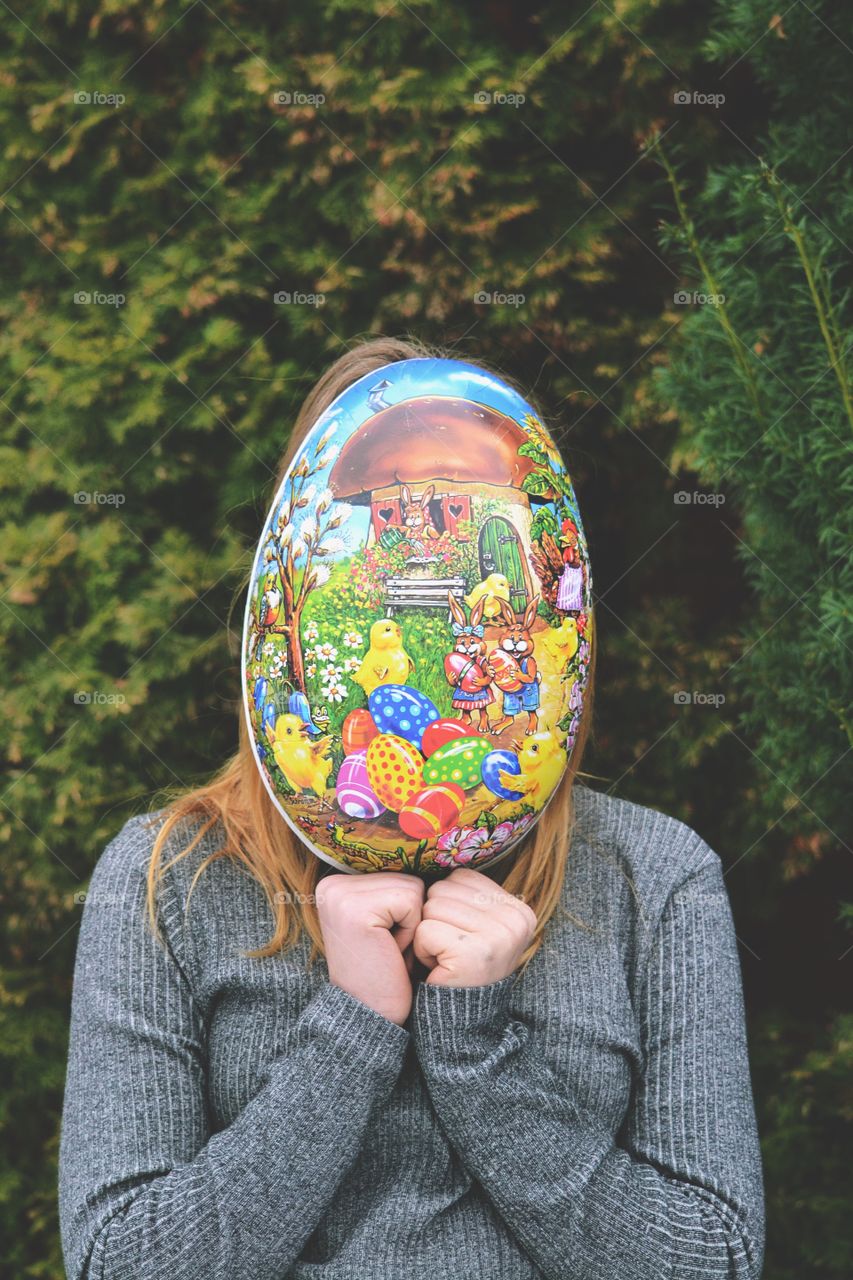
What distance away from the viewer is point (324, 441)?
4.82 feet

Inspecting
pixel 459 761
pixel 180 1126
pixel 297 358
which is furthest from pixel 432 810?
pixel 297 358

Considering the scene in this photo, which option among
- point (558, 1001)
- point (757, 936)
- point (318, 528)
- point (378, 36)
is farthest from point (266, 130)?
point (757, 936)

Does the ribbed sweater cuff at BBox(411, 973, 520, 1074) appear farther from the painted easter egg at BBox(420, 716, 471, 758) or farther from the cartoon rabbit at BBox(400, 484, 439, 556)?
the cartoon rabbit at BBox(400, 484, 439, 556)

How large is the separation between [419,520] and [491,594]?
0.40 ft

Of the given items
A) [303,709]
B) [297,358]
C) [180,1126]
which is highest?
[303,709]

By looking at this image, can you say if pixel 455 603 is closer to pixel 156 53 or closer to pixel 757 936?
pixel 757 936

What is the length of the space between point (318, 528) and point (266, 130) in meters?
1.56

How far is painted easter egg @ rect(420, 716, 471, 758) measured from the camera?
1352mm

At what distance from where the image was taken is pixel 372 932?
4.69ft

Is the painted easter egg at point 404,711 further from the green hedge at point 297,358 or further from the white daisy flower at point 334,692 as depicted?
the green hedge at point 297,358

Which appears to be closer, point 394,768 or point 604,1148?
point 394,768

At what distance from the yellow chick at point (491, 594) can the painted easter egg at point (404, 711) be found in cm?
12

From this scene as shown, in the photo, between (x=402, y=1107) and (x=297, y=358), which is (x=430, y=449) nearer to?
(x=402, y=1107)

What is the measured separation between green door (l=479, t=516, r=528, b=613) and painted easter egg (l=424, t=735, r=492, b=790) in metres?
0.17
